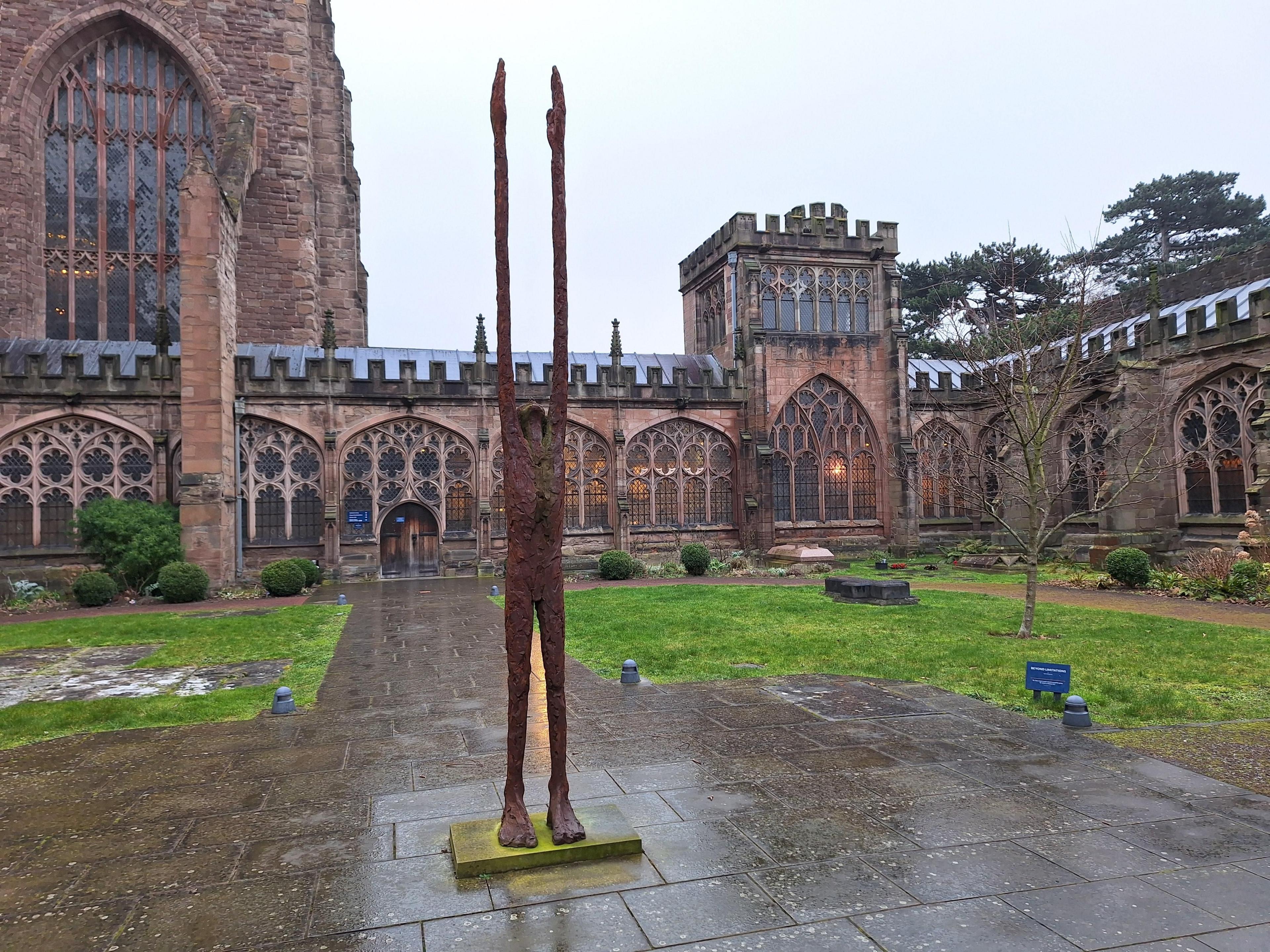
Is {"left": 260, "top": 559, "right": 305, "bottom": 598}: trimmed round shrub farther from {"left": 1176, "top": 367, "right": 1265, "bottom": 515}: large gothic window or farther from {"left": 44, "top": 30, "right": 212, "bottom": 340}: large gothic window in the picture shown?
{"left": 1176, "top": 367, "right": 1265, "bottom": 515}: large gothic window

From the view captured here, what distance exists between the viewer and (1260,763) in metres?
6.68

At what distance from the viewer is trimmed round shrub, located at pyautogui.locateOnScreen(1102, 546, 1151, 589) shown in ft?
66.1

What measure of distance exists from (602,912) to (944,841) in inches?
92.8

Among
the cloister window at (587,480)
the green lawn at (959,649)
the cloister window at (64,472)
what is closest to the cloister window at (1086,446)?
the green lawn at (959,649)

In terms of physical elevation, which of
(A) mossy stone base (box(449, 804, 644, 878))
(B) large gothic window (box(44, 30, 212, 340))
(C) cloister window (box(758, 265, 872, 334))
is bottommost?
(A) mossy stone base (box(449, 804, 644, 878))

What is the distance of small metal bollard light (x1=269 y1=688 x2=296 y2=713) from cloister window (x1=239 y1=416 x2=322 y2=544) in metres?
18.1

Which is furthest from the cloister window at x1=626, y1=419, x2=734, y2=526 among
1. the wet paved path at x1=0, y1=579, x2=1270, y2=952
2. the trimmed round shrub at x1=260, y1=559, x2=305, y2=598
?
the wet paved path at x1=0, y1=579, x2=1270, y2=952

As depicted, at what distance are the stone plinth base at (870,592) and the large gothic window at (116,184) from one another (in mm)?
25272

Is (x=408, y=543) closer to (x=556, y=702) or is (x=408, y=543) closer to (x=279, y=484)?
(x=279, y=484)

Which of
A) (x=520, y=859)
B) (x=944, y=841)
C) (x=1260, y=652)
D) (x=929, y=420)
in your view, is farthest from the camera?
(x=929, y=420)

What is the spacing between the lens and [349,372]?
26.2 m

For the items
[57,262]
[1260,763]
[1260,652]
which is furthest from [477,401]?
[1260,763]

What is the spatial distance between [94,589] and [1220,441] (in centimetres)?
3127

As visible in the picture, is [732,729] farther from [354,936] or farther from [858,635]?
[858,635]
